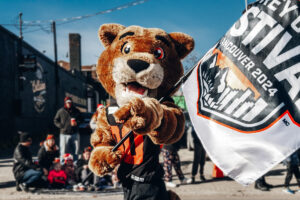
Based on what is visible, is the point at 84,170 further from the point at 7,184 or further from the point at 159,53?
the point at 159,53

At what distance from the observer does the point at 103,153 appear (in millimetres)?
2301

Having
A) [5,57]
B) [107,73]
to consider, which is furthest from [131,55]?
[5,57]

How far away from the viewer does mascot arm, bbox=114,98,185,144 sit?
178cm

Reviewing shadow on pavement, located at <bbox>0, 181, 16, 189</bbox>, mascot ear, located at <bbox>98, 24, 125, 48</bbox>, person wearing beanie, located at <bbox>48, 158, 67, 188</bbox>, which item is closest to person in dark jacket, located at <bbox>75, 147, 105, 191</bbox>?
person wearing beanie, located at <bbox>48, 158, 67, 188</bbox>

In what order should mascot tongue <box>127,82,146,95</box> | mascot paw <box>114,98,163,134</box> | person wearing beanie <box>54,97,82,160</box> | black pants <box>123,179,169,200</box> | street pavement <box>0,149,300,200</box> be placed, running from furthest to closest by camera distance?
person wearing beanie <box>54,97,82,160</box>
street pavement <box>0,149,300,200</box>
mascot tongue <box>127,82,146,95</box>
black pants <box>123,179,169,200</box>
mascot paw <box>114,98,163,134</box>

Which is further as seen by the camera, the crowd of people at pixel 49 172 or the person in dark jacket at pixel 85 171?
the person in dark jacket at pixel 85 171

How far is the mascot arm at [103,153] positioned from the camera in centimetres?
227

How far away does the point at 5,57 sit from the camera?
42.7 ft

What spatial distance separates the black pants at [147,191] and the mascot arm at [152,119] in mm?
401

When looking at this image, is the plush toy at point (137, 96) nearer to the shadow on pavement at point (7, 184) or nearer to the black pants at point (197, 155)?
the black pants at point (197, 155)

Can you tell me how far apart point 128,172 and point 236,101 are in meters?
1.10

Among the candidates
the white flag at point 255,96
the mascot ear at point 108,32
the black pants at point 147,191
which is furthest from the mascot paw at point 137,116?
the mascot ear at point 108,32

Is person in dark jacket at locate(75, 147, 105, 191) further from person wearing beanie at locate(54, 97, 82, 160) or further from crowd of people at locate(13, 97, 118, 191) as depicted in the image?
person wearing beanie at locate(54, 97, 82, 160)

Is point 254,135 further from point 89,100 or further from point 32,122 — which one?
point 89,100
